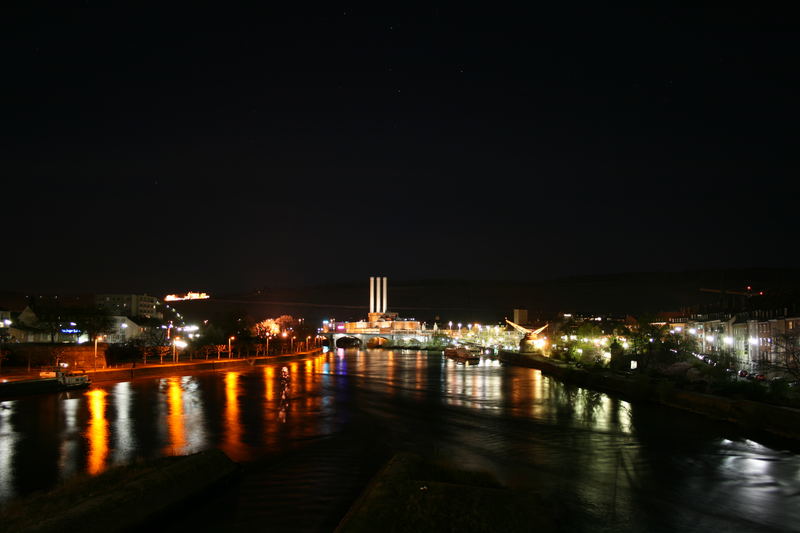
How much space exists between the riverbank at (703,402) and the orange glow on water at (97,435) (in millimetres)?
16895

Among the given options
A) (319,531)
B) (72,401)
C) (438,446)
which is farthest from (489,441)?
(72,401)

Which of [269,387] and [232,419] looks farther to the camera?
[269,387]

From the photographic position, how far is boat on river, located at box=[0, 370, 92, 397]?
26094 millimetres

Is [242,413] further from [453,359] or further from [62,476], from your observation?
[453,359]

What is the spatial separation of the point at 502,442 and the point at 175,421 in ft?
33.9

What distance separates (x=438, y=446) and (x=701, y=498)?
6.41 m

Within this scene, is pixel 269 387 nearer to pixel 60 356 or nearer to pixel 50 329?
pixel 60 356

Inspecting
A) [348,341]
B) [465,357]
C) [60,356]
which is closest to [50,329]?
[60,356]

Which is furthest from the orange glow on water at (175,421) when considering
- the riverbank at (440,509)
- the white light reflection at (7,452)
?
the riverbank at (440,509)

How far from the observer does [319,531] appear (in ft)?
26.2

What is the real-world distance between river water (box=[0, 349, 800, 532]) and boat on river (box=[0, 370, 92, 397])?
1.11 meters

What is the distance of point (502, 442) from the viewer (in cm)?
1600

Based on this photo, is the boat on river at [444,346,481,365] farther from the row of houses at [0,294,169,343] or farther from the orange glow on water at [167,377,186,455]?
the orange glow on water at [167,377,186,455]

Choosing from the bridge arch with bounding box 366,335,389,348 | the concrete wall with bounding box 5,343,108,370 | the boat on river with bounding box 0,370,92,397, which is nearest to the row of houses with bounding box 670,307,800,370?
the boat on river with bounding box 0,370,92,397
